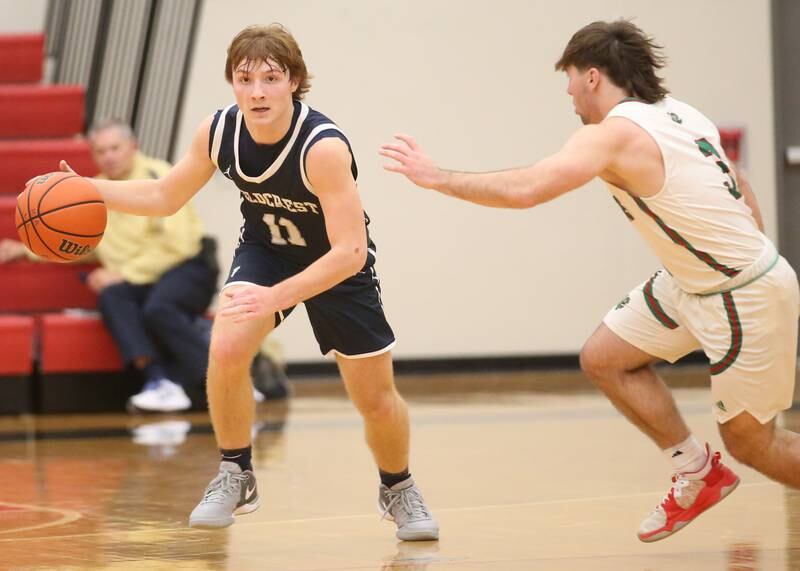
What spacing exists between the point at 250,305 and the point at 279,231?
0.50 metres

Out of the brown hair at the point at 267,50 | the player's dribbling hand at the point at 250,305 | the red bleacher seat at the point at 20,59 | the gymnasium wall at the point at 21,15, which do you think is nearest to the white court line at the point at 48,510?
the player's dribbling hand at the point at 250,305

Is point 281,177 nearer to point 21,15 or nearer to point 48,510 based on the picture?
point 48,510

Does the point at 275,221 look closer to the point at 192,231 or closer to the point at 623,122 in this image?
the point at 623,122

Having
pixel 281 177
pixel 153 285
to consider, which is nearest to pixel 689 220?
pixel 281 177

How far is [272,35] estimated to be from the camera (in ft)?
13.6

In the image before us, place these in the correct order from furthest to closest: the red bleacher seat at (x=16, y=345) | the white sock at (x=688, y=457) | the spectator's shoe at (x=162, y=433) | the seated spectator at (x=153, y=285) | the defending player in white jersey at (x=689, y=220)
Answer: the seated spectator at (x=153, y=285)
the red bleacher seat at (x=16, y=345)
the spectator's shoe at (x=162, y=433)
the white sock at (x=688, y=457)
the defending player in white jersey at (x=689, y=220)

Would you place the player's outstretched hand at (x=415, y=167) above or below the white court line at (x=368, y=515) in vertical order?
above

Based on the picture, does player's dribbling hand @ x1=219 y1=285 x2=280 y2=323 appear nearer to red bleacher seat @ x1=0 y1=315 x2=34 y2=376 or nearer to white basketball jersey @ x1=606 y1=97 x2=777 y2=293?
white basketball jersey @ x1=606 y1=97 x2=777 y2=293

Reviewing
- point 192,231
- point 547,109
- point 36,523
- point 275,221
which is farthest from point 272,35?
point 547,109

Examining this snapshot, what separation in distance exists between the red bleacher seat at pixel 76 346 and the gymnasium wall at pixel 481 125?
193 centimetres

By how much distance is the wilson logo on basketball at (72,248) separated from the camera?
171 inches

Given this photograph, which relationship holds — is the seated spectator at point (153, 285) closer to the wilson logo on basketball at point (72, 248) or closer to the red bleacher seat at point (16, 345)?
the red bleacher seat at point (16, 345)

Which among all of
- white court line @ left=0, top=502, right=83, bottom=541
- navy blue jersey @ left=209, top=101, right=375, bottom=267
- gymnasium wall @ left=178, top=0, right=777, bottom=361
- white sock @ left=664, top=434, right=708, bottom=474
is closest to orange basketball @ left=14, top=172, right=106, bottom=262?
navy blue jersey @ left=209, top=101, right=375, bottom=267

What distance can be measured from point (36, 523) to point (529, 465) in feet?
7.41
